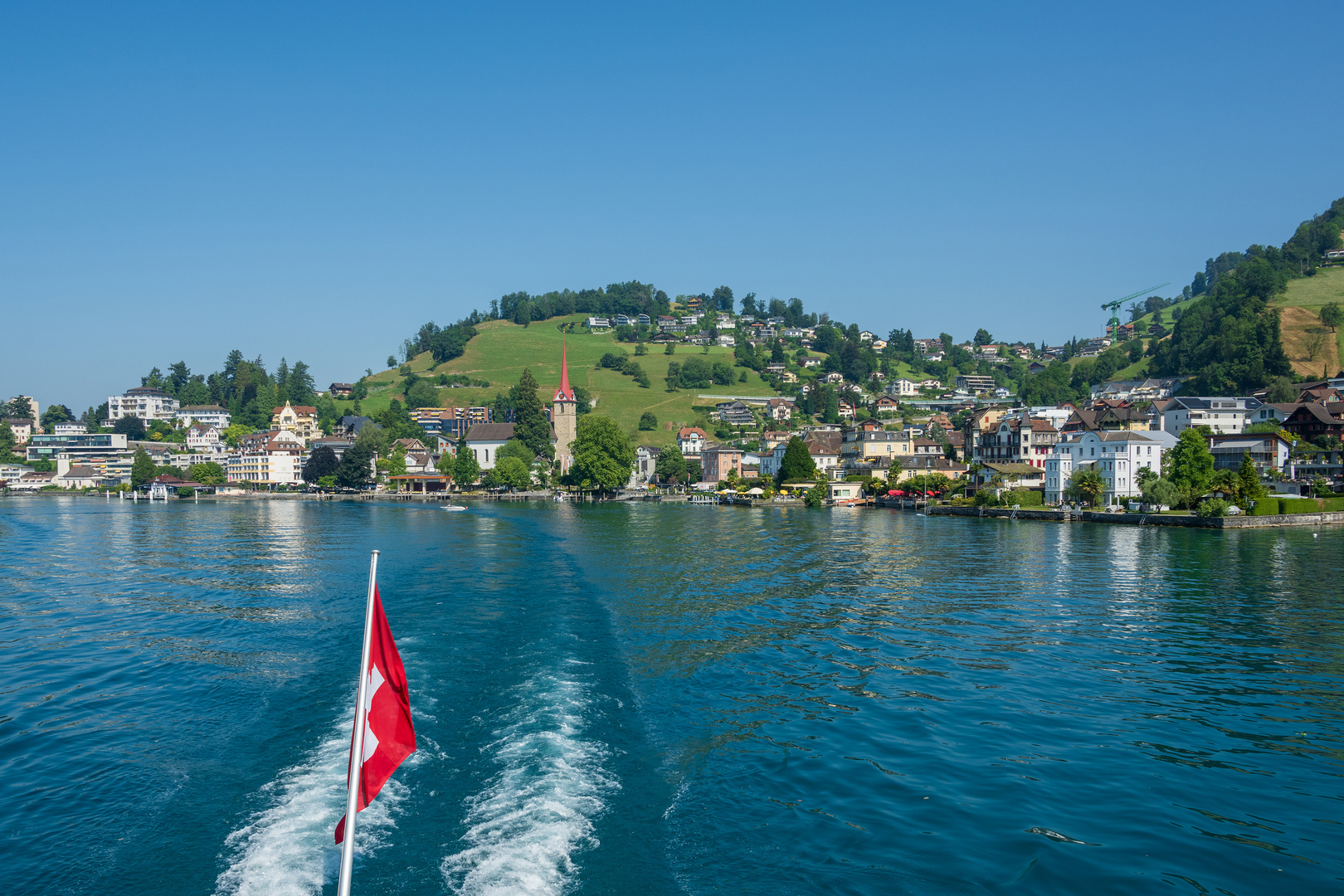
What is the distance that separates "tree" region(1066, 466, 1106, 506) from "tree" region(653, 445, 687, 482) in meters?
60.2

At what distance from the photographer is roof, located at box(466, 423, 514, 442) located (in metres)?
138

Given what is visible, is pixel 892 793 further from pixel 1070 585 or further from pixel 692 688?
pixel 1070 585

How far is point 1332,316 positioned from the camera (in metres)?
113

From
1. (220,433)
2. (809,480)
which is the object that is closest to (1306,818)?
(809,480)

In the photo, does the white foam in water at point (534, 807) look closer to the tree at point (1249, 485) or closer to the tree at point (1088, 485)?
the tree at point (1249, 485)

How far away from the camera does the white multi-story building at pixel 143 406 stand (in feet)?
602

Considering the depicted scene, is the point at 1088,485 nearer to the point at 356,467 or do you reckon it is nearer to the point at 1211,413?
the point at 1211,413

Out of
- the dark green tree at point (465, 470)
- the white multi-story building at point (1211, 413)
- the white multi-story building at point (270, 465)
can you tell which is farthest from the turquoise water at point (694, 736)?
the white multi-story building at point (270, 465)

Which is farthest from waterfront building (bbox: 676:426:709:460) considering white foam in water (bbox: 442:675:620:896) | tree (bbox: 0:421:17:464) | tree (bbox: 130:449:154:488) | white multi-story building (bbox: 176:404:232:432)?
tree (bbox: 0:421:17:464)

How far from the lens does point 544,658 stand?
1870 cm

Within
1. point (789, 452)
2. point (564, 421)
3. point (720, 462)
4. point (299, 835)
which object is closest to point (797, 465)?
point (789, 452)

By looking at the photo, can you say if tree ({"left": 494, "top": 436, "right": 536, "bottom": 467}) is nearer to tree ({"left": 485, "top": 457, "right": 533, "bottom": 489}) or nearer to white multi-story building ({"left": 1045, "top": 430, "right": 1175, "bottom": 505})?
tree ({"left": 485, "top": 457, "right": 533, "bottom": 489})

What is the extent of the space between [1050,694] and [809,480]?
83652 millimetres

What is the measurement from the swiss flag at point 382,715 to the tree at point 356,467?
121709 mm
